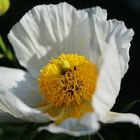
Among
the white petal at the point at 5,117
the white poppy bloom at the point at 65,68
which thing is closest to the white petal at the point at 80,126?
the white poppy bloom at the point at 65,68

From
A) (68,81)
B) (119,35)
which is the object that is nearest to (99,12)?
(119,35)

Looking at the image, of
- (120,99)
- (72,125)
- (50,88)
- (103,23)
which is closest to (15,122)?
(50,88)

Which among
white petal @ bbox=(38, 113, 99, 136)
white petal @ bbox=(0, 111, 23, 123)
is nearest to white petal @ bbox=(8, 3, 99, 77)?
white petal @ bbox=(0, 111, 23, 123)

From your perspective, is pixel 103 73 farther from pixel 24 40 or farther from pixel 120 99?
pixel 120 99

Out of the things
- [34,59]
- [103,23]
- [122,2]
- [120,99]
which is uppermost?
[103,23]

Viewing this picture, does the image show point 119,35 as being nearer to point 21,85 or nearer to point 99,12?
point 99,12

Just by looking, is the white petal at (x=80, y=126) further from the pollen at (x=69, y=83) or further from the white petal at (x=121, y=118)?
the pollen at (x=69, y=83)
